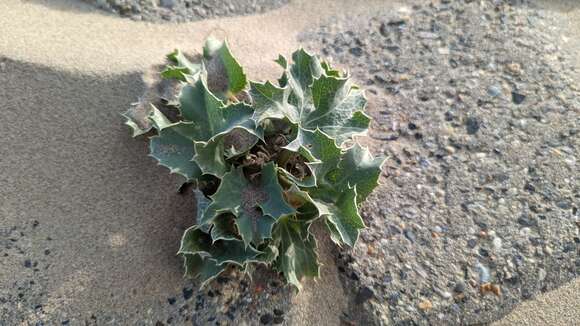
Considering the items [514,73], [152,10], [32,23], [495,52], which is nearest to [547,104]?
[514,73]

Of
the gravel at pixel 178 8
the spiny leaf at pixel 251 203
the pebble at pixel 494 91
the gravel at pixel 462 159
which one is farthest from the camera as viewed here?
the gravel at pixel 178 8

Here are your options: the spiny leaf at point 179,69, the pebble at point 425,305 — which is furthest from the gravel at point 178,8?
the pebble at point 425,305

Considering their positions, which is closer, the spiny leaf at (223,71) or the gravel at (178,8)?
the spiny leaf at (223,71)

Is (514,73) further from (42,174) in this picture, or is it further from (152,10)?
(42,174)

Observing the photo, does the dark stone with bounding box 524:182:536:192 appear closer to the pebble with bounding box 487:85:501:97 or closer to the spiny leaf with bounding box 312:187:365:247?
the pebble with bounding box 487:85:501:97

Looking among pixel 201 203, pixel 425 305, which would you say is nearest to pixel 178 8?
pixel 201 203

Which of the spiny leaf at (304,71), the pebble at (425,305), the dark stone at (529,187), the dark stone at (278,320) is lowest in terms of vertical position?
the pebble at (425,305)

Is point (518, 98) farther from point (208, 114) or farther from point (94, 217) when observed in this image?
point (94, 217)

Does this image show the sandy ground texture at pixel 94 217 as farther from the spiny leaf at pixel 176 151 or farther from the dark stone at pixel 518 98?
the dark stone at pixel 518 98
